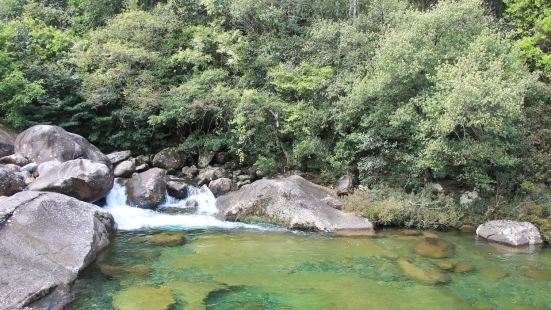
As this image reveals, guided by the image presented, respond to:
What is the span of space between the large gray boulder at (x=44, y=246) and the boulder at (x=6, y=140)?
871 centimetres

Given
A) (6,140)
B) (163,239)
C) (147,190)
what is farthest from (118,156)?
(163,239)

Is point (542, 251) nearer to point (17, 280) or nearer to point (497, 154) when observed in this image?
point (497, 154)

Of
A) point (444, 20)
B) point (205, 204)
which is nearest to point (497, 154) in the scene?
point (444, 20)

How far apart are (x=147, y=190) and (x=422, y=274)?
1178 centimetres

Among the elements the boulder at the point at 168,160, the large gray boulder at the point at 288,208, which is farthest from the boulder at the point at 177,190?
the boulder at the point at 168,160

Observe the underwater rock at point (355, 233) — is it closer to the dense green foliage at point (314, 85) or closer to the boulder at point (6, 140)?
the dense green foliage at point (314, 85)

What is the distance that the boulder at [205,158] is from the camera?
23359mm

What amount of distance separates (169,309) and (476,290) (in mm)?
7988

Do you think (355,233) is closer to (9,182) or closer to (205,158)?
(205,158)

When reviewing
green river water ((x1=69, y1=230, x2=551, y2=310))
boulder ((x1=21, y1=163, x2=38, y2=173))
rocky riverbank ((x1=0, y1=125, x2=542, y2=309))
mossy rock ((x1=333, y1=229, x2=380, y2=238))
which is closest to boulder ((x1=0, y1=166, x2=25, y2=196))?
rocky riverbank ((x1=0, y1=125, x2=542, y2=309))

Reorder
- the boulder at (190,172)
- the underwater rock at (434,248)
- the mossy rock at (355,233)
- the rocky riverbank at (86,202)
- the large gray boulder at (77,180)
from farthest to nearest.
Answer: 1. the boulder at (190,172)
2. the mossy rock at (355,233)
3. the large gray boulder at (77,180)
4. the underwater rock at (434,248)
5. the rocky riverbank at (86,202)

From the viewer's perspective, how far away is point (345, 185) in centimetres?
1986

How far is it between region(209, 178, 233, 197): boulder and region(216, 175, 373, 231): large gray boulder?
158 centimetres

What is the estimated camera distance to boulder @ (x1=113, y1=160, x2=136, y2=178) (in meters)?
21.0
